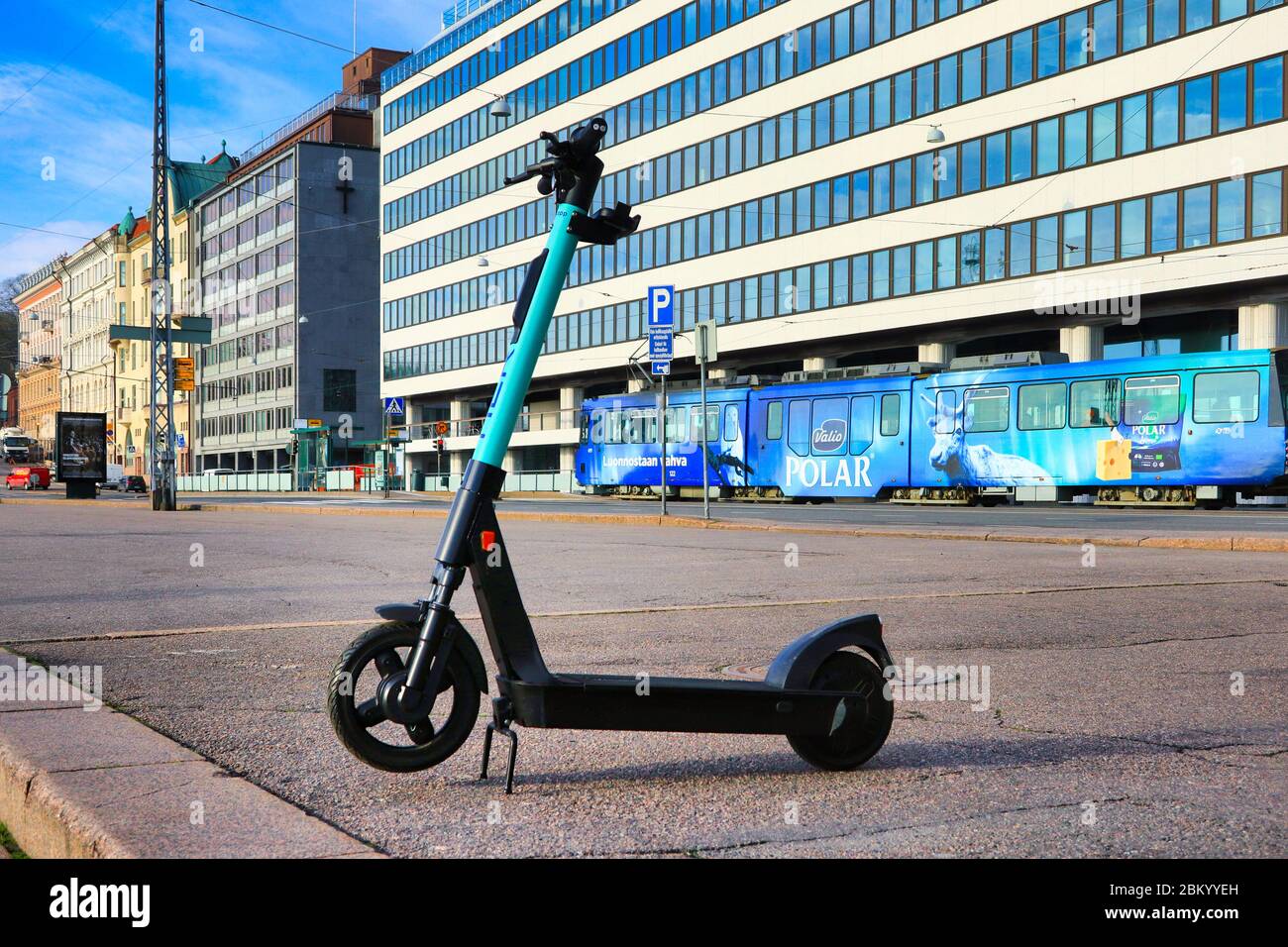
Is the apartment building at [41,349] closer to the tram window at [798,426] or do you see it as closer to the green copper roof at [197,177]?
the green copper roof at [197,177]

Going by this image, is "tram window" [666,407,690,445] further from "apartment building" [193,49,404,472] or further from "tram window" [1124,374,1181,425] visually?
"apartment building" [193,49,404,472]

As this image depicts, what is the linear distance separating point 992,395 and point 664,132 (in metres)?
23.6

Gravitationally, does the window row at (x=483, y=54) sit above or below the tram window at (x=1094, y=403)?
above

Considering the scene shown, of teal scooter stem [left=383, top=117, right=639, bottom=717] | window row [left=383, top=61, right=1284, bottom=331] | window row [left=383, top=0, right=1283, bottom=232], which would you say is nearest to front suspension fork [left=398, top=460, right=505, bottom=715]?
teal scooter stem [left=383, top=117, right=639, bottom=717]

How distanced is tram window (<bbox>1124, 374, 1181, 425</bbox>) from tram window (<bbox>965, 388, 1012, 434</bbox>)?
3126 millimetres

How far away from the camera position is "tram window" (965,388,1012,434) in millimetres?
31453

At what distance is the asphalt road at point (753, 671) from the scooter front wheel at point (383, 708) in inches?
4.9

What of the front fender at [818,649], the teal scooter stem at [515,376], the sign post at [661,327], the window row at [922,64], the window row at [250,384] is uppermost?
the window row at [922,64]

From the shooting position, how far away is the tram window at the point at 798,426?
36.0m

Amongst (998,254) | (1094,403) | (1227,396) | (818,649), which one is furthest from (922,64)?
→ (818,649)

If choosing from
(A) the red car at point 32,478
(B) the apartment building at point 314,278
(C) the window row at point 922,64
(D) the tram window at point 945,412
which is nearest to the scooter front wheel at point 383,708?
(D) the tram window at point 945,412

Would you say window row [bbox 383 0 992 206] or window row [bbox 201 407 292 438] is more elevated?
window row [bbox 383 0 992 206]

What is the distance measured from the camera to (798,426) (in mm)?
36250

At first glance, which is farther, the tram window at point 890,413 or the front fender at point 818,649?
the tram window at point 890,413
